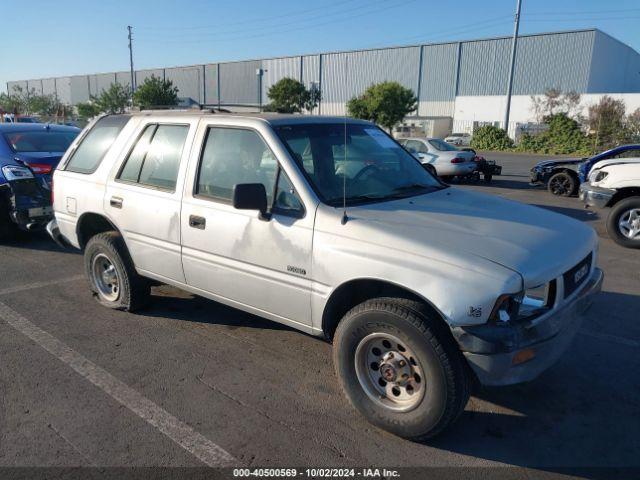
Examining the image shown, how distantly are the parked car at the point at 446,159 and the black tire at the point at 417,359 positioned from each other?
13.0m

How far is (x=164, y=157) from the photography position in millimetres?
4254

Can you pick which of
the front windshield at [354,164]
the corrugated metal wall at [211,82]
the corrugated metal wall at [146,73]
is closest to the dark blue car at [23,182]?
the front windshield at [354,164]

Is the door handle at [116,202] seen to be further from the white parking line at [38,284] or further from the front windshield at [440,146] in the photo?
the front windshield at [440,146]

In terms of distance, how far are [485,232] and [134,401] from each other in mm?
2545

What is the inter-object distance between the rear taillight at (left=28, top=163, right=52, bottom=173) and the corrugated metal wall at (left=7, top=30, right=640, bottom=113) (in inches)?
1769

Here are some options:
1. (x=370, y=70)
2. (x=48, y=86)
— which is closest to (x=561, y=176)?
(x=370, y=70)

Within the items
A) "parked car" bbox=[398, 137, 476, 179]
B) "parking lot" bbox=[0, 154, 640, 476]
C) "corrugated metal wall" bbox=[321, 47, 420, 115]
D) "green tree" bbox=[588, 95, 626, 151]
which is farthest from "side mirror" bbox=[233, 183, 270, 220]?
"corrugated metal wall" bbox=[321, 47, 420, 115]

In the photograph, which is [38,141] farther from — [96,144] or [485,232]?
[485,232]

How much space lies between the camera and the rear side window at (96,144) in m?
4.81

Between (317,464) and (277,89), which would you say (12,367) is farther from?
(277,89)

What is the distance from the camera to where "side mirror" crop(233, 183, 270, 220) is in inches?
126

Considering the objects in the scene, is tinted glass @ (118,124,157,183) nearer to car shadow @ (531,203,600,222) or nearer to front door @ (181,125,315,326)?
front door @ (181,125,315,326)

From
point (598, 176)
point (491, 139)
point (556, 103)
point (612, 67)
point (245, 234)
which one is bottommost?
point (245, 234)

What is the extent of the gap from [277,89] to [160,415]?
147ft
